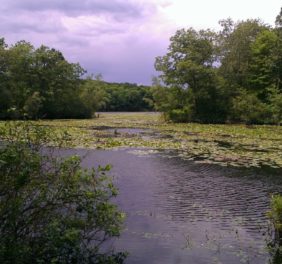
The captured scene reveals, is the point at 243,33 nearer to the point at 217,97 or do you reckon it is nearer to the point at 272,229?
the point at 217,97

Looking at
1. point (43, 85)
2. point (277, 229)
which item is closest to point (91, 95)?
point (43, 85)

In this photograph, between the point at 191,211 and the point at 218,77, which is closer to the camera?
the point at 191,211

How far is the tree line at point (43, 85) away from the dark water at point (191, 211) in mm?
38702

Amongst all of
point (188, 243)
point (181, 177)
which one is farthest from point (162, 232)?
point (181, 177)

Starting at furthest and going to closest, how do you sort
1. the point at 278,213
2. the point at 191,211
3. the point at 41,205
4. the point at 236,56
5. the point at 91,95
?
1. the point at 91,95
2. the point at 236,56
3. the point at 191,211
4. the point at 278,213
5. the point at 41,205

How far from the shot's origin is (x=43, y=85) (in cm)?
6341

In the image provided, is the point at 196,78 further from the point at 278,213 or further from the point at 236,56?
the point at 278,213

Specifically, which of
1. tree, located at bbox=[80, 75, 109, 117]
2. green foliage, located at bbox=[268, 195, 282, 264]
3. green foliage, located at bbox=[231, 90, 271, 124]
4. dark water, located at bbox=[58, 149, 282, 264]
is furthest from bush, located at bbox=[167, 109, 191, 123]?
green foliage, located at bbox=[268, 195, 282, 264]

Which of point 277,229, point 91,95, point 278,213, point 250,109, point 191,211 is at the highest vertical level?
point 91,95

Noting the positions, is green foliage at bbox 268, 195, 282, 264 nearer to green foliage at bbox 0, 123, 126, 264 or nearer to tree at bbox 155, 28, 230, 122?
green foliage at bbox 0, 123, 126, 264

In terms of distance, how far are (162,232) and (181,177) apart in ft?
25.4

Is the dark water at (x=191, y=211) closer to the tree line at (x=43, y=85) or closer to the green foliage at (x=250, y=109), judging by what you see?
the green foliage at (x=250, y=109)

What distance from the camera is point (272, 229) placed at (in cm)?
1137

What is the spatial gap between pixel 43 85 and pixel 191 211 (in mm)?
53372
